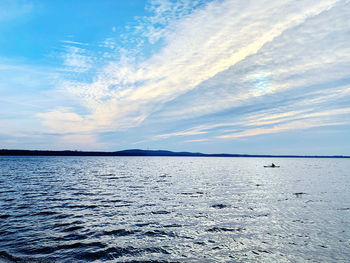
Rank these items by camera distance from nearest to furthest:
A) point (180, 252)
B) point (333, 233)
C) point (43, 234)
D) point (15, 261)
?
point (15, 261) < point (180, 252) < point (43, 234) < point (333, 233)

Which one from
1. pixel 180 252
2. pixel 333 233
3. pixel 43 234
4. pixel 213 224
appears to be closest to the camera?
pixel 180 252

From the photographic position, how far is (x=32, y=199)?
1194 inches

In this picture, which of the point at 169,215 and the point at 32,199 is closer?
the point at 169,215

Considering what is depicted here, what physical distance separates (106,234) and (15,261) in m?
6.15

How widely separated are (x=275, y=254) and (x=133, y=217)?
13.4m

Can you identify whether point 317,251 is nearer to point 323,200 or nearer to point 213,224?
point 213,224

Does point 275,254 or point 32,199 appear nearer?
point 275,254

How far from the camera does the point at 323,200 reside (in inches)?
1292

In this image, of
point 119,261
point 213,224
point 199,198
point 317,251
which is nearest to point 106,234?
point 119,261

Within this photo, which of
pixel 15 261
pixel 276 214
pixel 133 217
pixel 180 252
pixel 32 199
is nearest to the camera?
pixel 15 261

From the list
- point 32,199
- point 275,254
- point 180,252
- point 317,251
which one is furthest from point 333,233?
point 32,199

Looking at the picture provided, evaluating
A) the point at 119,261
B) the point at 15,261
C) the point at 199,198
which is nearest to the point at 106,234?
the point at 119,261

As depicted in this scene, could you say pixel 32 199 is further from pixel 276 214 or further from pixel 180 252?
pixel 276 214

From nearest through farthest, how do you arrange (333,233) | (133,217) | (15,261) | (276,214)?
(15,261) → (333,233) → (133,217) → (276,214)
